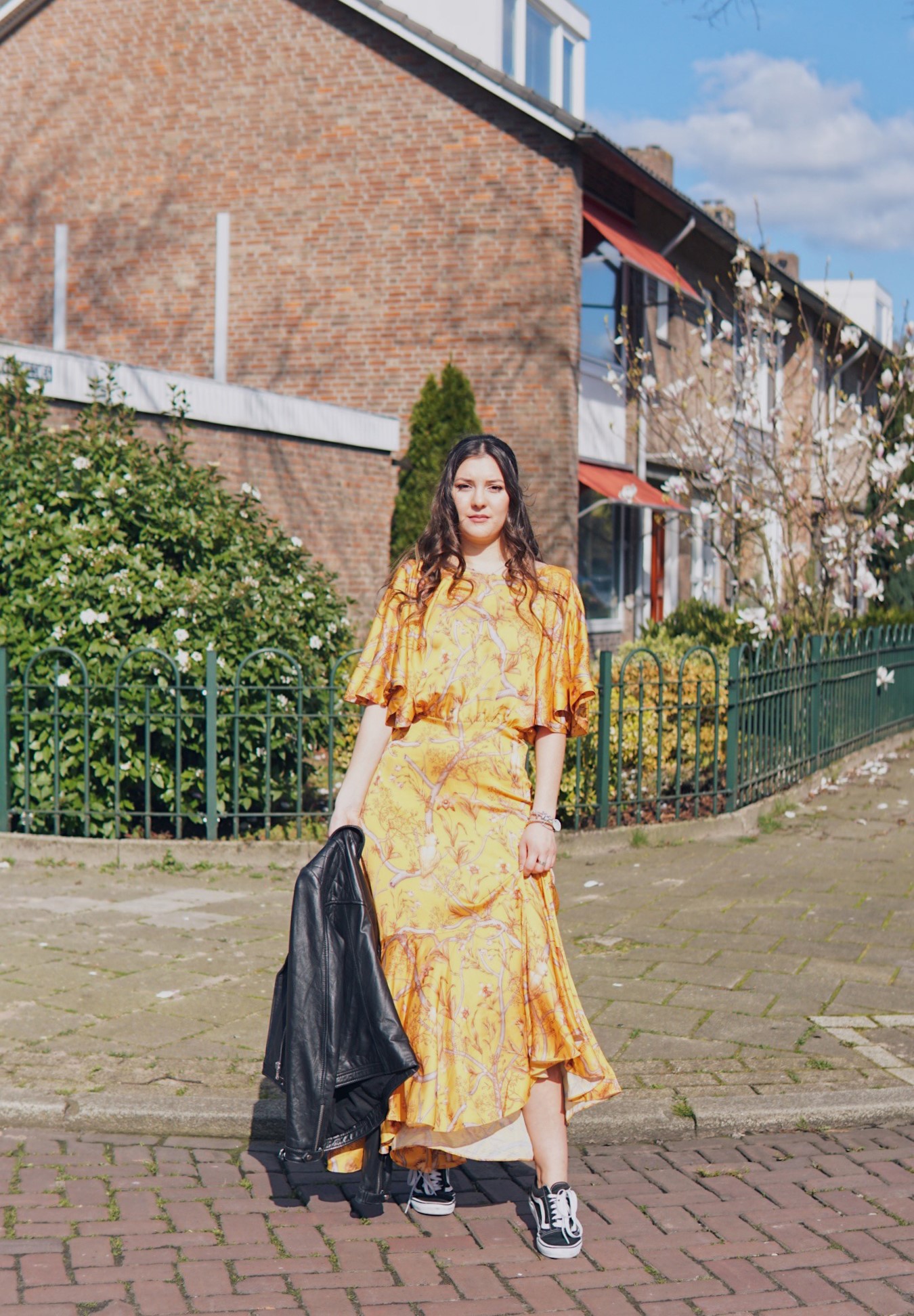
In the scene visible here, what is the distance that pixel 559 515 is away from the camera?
16984 millimetres

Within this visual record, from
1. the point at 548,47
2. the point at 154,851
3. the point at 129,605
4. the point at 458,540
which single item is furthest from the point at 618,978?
the point at 548,47

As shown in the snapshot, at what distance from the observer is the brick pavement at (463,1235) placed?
3.38 meters

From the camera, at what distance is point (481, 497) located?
3.79 metres

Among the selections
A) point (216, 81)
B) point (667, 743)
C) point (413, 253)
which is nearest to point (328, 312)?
point (413, 253)

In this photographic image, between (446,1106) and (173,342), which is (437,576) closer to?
(446,1106)

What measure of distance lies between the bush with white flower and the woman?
459 cm

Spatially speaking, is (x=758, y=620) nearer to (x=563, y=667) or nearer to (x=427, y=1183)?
(x=563, y=667)

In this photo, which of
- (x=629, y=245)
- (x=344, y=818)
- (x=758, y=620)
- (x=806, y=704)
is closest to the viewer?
(x=344, y=818)

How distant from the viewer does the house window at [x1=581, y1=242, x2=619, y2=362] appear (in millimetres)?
18672

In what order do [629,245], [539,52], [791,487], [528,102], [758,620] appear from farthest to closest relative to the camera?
[539,52] → [629,245] → [528,102] → [791,487] → [758,620]

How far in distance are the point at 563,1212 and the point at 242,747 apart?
5215 millimetres

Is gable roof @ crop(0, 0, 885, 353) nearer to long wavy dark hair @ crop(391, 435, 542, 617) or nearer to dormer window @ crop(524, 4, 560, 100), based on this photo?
dormer window @ crop(524, 4, 560, 100)

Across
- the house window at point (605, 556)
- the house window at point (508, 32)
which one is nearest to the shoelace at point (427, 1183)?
the house window at point (605, 556)

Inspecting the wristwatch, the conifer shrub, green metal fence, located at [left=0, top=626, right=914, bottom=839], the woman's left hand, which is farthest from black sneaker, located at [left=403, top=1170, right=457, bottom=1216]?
the conifer shrub
